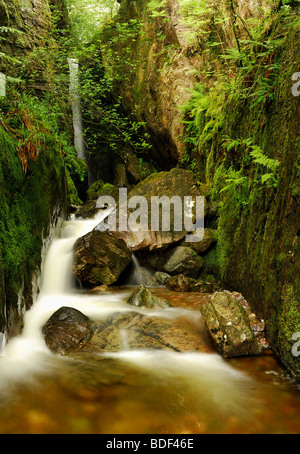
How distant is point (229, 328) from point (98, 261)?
3560 mm

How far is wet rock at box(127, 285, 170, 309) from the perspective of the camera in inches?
196

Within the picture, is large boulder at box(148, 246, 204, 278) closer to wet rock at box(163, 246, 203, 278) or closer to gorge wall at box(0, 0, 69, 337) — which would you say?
wet rock at box(163, 246, 203, 278)

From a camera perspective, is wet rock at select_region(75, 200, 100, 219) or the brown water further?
wet rock at select_region(75, 200, 100, 219)

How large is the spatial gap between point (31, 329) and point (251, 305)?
321 centimetres

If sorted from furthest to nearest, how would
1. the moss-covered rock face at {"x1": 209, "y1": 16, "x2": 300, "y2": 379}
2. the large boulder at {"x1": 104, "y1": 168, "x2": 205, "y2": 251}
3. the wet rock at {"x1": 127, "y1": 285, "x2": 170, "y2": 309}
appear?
the large boulder at {"x1": 104, "y1": 168, "x2": 205, "y2": 251}
the wet rock at {"x1": 127, "y1": 285, "x2": 170, "y2": 309}
the moss-covered rock face at {"x1": 209, "y1": 16, "x2": 300, "y2": 379}

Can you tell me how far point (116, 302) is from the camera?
5293 millimetres

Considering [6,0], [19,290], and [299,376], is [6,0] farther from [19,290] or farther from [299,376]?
[299,376]

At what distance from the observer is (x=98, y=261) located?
646 centimetres

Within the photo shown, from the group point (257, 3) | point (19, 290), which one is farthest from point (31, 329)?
point (257, 3)

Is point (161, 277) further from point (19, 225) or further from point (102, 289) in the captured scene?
point (19, 225)

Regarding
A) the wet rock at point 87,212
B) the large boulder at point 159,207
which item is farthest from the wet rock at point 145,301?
the wet rock at point 87,212

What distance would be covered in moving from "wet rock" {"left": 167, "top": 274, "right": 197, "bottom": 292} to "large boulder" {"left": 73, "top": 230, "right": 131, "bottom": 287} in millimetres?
1119

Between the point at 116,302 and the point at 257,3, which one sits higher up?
the point at 257,3

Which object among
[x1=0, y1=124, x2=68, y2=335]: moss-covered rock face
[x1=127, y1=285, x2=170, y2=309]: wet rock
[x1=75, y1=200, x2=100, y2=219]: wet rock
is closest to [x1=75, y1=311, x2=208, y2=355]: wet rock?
[x1=127, y1=285, x2=170, y2=309]: wet rock
